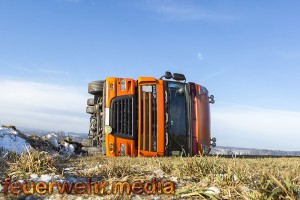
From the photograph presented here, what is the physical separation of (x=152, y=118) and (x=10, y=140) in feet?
13.2

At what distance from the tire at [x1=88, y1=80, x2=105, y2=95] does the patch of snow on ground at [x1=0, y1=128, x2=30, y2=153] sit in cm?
270

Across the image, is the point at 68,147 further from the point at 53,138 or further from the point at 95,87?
the point at 95,87

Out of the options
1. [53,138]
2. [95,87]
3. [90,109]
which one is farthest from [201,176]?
[53,138]

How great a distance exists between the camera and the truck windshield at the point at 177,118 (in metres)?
10.5

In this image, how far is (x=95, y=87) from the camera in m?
11.9

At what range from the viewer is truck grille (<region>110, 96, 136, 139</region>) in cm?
1020

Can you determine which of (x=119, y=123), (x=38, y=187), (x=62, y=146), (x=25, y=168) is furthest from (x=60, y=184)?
(x=62, y=146)

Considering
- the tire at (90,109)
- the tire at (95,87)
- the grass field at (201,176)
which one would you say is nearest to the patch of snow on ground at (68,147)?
the tire at (90,109)

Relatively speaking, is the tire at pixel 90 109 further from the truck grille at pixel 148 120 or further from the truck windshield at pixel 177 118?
the truck windshield at pixel 177 118

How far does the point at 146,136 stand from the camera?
10242mm

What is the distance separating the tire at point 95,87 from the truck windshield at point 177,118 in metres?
2.40

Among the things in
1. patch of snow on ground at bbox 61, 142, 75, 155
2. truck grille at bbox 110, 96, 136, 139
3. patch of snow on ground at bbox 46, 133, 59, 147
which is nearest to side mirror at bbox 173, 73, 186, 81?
truck grille at bbox 110, 96, 136, 139

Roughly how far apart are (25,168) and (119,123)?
18.3 ft

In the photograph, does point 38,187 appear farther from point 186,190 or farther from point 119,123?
point 119,123
